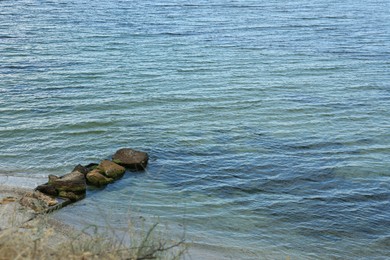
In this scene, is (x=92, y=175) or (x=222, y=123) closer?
(x=92, y=175)

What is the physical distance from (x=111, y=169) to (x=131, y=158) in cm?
68

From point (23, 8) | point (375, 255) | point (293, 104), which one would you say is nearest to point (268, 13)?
point (23, 8)

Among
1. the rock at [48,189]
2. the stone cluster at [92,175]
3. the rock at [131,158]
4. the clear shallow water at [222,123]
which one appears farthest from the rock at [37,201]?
the rock at [131,158]

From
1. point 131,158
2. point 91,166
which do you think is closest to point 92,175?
point 91,166

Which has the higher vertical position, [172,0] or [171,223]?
[172,0]

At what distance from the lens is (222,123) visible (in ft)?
59.7

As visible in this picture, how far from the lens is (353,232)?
483 inches

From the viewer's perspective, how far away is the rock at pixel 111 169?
1414 cm

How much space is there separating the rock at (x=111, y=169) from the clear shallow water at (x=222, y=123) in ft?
0.73

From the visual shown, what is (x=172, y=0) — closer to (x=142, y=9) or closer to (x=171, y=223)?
(x=142, y=9)

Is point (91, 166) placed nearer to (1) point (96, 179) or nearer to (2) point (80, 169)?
(2) point (80, 169)

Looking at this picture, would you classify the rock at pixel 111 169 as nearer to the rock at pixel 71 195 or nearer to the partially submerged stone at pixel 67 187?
the partially submerged stone at pixel 67 187

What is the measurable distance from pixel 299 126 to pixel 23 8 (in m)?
25.5

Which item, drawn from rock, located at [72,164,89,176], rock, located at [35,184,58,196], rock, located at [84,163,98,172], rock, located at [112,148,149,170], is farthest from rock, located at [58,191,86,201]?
rock, located at [112,148,149,170]
